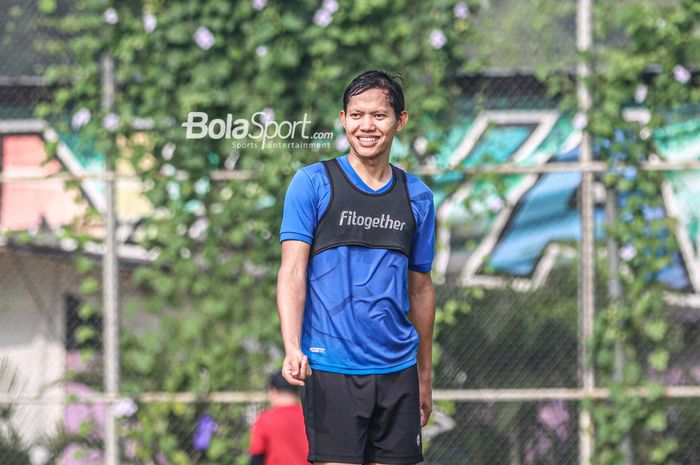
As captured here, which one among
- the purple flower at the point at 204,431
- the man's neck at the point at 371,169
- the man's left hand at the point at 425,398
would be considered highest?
the man's neck at the point at 371,169

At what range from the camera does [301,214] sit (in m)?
3.71

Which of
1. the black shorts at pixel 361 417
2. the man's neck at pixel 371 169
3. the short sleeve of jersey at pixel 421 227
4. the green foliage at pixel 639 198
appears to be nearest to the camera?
the black shorts at pixel 361 417

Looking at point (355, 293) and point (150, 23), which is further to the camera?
point (150, 23)

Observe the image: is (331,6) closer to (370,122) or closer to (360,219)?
(370,122)

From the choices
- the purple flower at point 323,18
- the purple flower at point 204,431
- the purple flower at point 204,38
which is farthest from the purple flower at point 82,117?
the purple flower at point 204,431

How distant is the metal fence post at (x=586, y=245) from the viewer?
6809 millimetres

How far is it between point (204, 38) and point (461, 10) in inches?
62.2

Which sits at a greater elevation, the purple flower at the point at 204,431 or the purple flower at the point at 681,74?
the purple flower at the point at 681,74

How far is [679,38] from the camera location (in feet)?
22.1

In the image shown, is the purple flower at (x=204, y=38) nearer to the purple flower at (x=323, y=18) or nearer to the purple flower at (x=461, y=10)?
the purple flower at (x=323, y=18)

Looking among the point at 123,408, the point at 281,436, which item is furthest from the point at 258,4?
the point at 281,436

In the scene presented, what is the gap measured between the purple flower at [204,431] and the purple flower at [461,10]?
290 cm

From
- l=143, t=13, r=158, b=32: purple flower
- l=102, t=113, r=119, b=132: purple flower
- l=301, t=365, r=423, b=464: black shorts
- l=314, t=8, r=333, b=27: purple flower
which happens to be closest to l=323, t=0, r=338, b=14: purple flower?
l=314, t=8, r=333, b=27: purple flower

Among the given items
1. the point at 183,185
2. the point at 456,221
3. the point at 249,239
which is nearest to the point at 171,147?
the point at 183,185
